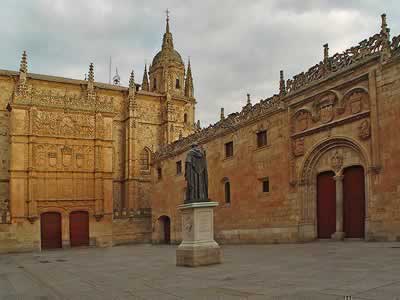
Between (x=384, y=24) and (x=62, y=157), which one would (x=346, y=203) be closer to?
(x=384, y=24)

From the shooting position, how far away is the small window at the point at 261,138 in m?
22.5

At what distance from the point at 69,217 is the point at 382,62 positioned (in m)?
24.6

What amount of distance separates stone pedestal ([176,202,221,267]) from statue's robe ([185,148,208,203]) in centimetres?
28

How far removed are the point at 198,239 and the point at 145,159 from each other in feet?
110

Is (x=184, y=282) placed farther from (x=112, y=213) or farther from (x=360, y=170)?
(x=112, y=213)

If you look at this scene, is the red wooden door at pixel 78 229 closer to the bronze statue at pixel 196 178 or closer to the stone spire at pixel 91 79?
the stone spire at pixel 91 79

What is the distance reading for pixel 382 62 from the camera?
1563cm

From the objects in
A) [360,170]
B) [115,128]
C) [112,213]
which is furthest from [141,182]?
[360,170]

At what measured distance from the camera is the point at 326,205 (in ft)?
62.4

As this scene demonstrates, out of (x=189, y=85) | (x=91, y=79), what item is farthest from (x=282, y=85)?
(x=189, y=85)

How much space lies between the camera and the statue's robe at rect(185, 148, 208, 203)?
12922 millimetres

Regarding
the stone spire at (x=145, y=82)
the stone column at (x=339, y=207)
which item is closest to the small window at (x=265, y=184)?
the stone column at (x=339, y=207)

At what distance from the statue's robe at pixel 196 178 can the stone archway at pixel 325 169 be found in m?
6.66

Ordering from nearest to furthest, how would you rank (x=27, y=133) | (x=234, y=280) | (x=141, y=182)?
1. (x=234, y=280)
2. (x=27, y=133)
3. (x=141, y=182)
